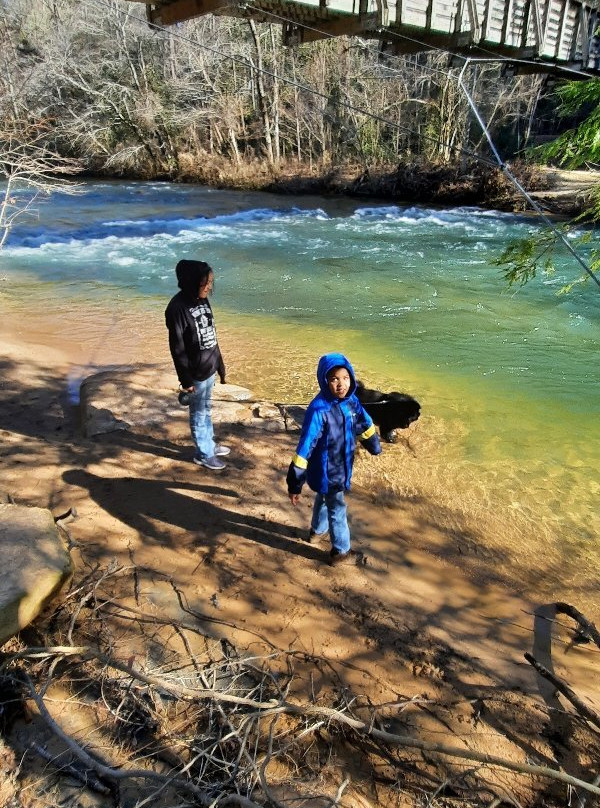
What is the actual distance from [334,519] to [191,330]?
1995 millimetres

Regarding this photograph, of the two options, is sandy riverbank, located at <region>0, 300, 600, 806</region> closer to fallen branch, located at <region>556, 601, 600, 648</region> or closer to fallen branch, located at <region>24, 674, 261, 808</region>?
fallen branch, located at <region>556, 601, 600, 648</region>

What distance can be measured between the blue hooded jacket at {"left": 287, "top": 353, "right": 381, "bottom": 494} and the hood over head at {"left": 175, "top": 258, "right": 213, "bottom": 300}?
149cm

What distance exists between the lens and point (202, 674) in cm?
278

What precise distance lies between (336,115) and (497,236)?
13.0m

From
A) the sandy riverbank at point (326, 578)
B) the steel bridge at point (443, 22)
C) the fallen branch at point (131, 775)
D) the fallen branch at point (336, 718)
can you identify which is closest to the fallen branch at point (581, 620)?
the sandy riverbank at point (326, 578)

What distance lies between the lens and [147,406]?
6.17 meters

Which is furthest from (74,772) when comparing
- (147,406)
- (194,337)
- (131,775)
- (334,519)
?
(147,406)

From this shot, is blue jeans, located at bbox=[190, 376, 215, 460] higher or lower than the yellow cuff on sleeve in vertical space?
lower

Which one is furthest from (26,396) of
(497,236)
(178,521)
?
(497,236)

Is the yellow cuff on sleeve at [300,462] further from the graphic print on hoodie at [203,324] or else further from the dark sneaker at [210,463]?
the dark sneaker at [210,463]

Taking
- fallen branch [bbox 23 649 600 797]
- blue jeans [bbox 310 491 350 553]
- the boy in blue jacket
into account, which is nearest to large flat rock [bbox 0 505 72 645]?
fallen branch [bbox 23 649 600 797]

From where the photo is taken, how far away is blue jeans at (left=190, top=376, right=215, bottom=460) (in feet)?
15.5

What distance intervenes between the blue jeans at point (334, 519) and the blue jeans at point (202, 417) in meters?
1.46

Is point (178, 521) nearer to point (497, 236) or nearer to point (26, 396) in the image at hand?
point (26, 396)
